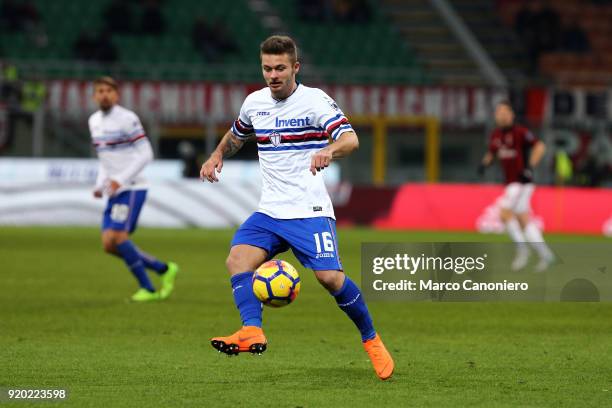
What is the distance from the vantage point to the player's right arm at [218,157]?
8.55 metres

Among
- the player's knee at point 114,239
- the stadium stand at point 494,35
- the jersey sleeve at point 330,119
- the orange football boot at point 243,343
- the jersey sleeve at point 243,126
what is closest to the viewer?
the orange football boot at point 243,343

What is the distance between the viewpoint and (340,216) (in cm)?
2922

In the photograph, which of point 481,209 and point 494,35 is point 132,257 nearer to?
point 481,209

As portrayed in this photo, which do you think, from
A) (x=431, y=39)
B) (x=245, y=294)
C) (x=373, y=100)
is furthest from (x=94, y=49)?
(x=245, y=294)

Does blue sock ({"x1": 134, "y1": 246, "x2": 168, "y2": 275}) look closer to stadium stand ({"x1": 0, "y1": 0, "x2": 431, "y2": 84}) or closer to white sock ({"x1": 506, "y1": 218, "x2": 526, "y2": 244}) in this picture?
white sock ({"x1": 506, "y1": 218, "x2": 526, "y2": 244})

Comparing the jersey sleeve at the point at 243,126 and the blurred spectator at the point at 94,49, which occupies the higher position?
the jersey sleeve at the point at 243,126

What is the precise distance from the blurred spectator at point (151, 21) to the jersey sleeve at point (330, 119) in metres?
29.3

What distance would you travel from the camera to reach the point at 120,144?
14.0 metres

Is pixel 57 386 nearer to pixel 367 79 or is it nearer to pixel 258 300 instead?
pixel 258 300

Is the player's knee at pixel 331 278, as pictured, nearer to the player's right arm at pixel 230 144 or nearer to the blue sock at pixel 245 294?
the blue sock at pixel 245 294

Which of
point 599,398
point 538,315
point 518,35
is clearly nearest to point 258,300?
point 599,398

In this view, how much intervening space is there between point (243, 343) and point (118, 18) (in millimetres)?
29744

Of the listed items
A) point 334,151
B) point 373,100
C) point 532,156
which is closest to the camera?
point 334,151

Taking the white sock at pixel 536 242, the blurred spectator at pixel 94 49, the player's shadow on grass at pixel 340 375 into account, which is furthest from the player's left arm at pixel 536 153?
the blurred spectator at pixel 94 49
